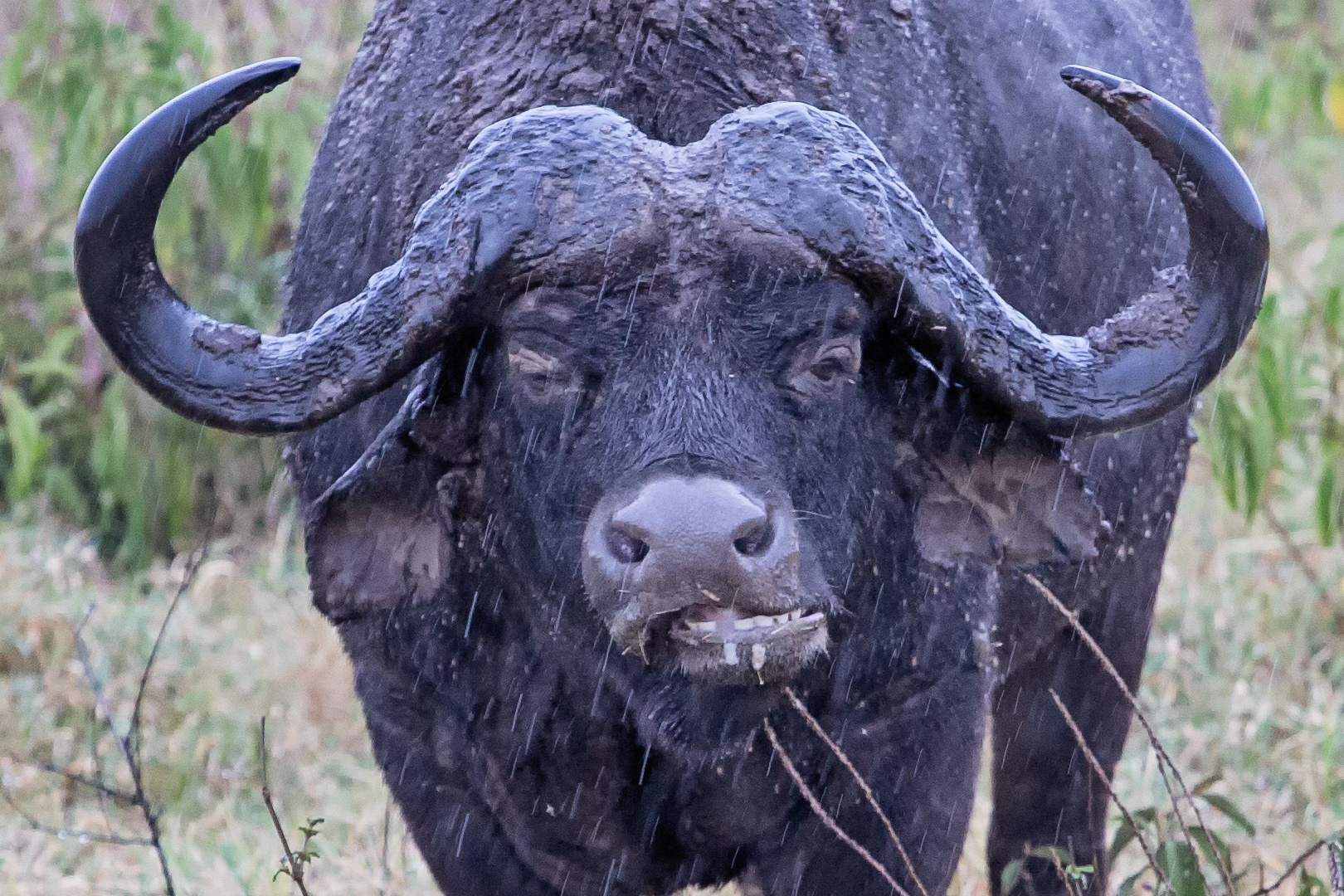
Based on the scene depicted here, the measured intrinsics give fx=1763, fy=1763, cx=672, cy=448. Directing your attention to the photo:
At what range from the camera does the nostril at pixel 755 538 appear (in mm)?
2752

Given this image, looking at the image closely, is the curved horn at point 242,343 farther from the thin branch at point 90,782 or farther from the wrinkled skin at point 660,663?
the thin branch at point 90,782

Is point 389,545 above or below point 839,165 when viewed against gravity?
below

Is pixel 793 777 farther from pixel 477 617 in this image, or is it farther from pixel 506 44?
pixel 506 44

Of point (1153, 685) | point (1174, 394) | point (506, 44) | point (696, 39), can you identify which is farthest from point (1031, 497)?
point (1153, 685)

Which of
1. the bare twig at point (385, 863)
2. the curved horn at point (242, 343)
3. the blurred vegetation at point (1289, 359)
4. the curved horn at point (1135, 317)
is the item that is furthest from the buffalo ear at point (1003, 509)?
the blurred vegetation at point (1289, 359)

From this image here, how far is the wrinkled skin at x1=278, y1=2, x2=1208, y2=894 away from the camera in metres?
3.19

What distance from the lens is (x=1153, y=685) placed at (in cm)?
648

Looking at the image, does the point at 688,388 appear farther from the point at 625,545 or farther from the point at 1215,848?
the point at 1215,848

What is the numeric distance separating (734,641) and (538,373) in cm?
63

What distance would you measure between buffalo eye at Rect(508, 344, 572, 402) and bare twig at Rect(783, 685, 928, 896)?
2.34 ft

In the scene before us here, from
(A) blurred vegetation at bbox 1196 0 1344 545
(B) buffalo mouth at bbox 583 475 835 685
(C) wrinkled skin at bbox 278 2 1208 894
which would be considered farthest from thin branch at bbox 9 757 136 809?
(A) blurred vegetation at bbox 1196 0 1344 545

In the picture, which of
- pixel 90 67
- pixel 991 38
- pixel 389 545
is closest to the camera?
pixel 389 545

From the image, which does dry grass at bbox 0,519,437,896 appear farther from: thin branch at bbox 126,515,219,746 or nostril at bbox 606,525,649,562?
nostril at bbox 606,525,649,562

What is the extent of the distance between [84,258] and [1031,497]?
6.04ft
